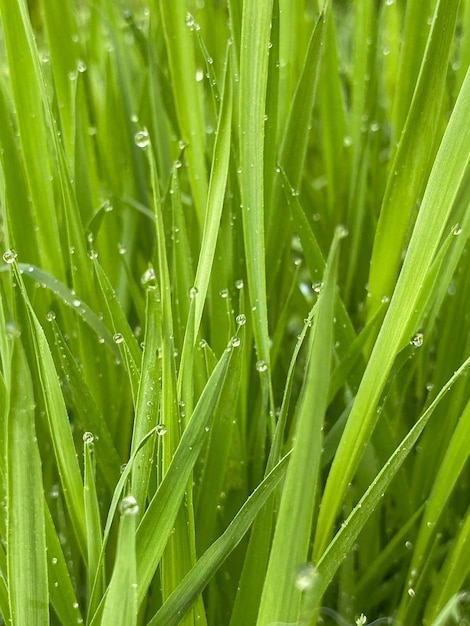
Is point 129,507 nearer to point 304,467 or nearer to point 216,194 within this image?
point 304,467

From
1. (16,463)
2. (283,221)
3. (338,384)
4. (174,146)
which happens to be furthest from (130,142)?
(16,463)

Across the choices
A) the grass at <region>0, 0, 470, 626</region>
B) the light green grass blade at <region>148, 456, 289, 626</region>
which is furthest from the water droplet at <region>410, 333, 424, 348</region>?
the light green grass blade at <region>148, 456, 289, 626</region>

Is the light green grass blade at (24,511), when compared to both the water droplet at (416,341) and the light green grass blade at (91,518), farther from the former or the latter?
the water droplet at (416,341)

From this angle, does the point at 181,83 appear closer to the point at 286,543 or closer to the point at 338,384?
the point at 338,384

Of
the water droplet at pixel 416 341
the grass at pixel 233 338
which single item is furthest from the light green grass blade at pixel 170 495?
the water droplet at pixel 416 341

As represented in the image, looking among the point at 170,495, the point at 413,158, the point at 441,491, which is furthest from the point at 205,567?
the point at 413,158

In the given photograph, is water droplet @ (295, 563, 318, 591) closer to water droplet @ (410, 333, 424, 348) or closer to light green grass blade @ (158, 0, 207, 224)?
water droplet @ (410, 333, 424, 348)

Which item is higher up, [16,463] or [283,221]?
[283,221]
